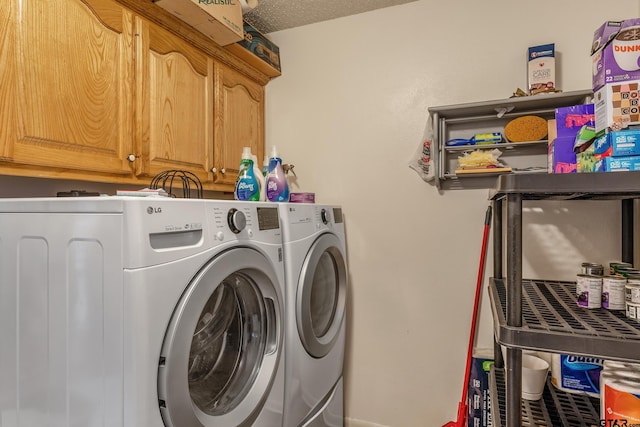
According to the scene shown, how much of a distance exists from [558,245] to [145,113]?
1992 millimetres

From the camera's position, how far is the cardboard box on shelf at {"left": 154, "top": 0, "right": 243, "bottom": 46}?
62.7 inches

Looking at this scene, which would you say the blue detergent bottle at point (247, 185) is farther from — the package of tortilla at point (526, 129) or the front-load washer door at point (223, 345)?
the package of tortilla at point (526, 129)

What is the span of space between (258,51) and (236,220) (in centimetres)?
139

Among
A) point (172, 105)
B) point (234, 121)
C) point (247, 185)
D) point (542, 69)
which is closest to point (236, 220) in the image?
point (247, 185)

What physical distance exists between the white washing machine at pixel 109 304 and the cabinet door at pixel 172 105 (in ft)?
2.12

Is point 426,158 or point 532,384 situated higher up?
point 426,158

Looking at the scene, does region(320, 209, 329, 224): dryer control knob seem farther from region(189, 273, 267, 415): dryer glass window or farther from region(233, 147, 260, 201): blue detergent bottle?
region(189, 273, 267, 415): dryer glass window

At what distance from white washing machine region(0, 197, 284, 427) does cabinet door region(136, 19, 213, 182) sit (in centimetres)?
65

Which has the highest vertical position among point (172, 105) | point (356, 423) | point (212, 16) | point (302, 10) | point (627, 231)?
point (302, 10)

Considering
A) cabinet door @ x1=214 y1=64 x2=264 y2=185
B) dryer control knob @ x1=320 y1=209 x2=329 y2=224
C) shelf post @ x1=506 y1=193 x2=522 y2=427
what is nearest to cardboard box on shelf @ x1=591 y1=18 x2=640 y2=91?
shelf post @ x1=506 y1=193 x2=522 y2=427

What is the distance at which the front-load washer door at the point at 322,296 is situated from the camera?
158 centimetres

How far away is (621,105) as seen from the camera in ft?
2.74

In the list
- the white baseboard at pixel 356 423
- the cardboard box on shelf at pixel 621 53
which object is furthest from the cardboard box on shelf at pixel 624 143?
the white baseboard at pixel 356 423

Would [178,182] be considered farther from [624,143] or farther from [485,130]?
[624,143]
